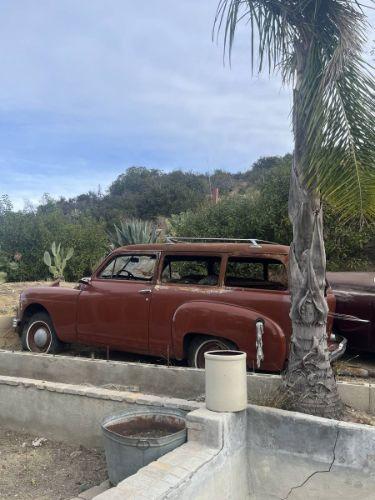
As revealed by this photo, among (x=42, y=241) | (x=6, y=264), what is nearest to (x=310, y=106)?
(x=6, y=264)

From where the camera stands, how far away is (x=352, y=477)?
431 centimetres

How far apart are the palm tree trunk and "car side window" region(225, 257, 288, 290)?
5.39 feet

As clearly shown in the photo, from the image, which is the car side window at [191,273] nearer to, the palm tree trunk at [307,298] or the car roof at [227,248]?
the car roof at [227,248]

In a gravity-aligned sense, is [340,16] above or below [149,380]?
above

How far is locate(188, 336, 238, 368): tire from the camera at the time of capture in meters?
6.38

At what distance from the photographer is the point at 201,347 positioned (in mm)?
6539

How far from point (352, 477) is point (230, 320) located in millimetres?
2310

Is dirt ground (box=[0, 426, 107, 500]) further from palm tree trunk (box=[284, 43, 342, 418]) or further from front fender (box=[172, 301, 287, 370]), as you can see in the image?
palm tree trunk (box=[284, 43, 342, 418])

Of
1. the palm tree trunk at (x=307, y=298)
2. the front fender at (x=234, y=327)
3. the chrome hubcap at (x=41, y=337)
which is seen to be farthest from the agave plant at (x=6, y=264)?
the palm tree trunk at (x=307, y=298)

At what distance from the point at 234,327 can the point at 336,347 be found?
1255mm

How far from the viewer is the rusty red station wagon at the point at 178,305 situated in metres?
6.20

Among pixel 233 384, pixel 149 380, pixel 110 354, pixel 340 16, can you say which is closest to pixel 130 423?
pixel 233 384

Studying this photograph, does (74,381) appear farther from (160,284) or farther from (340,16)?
(340,16)

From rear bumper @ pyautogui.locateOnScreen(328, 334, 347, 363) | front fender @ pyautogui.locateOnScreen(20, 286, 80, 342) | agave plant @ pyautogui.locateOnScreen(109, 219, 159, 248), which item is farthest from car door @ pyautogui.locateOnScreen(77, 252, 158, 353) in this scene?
agave plant @ pyautogui.locateOnScreen(109, 219, 159, 248)
